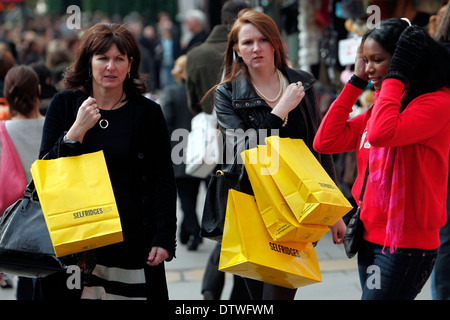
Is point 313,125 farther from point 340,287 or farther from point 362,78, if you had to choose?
point 340,287

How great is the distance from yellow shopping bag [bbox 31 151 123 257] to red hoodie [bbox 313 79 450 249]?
3.76 feet

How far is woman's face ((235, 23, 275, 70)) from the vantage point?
3.31m

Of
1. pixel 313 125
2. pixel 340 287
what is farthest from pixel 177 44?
pixel 313 125

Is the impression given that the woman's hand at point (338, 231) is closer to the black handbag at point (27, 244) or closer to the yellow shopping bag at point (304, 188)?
the yellow shopping bag at point (304, 188)

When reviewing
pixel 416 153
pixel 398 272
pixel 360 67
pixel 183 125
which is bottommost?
pixel 183 125

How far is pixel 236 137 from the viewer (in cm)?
323

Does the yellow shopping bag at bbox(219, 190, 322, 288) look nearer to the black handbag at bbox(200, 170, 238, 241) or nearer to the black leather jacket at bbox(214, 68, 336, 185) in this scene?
the black handbag at bbox(200, 170, 238, 241)

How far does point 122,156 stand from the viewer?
10.4 ft

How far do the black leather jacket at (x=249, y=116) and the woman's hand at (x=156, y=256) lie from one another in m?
0.51

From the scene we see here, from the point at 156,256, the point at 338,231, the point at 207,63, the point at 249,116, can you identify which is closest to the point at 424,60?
the point at 249,116

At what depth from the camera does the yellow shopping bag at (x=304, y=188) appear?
2818 millimetres

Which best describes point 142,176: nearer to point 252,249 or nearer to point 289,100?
point 252,249

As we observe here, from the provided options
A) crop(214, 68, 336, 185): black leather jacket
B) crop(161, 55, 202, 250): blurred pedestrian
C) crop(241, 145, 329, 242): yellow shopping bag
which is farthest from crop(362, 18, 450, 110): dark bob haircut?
crop(161, 55, 202, 250): blurred pedestrian

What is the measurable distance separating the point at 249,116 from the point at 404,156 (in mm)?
776
